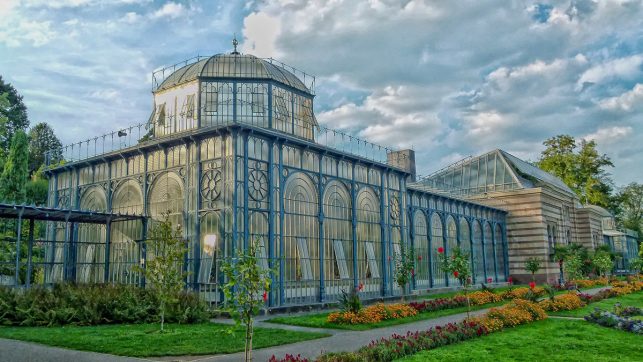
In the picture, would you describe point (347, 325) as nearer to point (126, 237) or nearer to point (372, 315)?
point (372, 315)

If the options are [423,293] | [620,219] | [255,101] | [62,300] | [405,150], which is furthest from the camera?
[620,219]

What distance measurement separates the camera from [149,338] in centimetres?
1634

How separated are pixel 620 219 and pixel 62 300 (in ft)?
387

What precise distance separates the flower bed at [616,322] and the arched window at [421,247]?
19.6 metres

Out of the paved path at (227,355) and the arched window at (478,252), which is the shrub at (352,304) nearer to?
the paved path at (227,355)

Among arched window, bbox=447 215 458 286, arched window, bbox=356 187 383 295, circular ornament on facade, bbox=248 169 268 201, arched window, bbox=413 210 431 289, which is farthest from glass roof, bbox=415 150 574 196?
circular ornament on facade, bbox=248 169 268 201

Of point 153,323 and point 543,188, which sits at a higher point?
point 543,188

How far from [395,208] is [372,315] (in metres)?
16.7

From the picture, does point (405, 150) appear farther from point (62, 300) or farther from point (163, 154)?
point (62, 300)

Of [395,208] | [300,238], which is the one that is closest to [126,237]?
[300,238]

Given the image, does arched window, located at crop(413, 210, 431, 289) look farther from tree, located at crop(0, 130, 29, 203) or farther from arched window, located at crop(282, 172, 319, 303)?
tree, located at crop(0, 130, 29, 203)

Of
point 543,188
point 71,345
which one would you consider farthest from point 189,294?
point 543,188

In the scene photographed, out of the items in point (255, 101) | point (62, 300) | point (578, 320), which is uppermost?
point (255, 101)

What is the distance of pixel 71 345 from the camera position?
14828 mm
